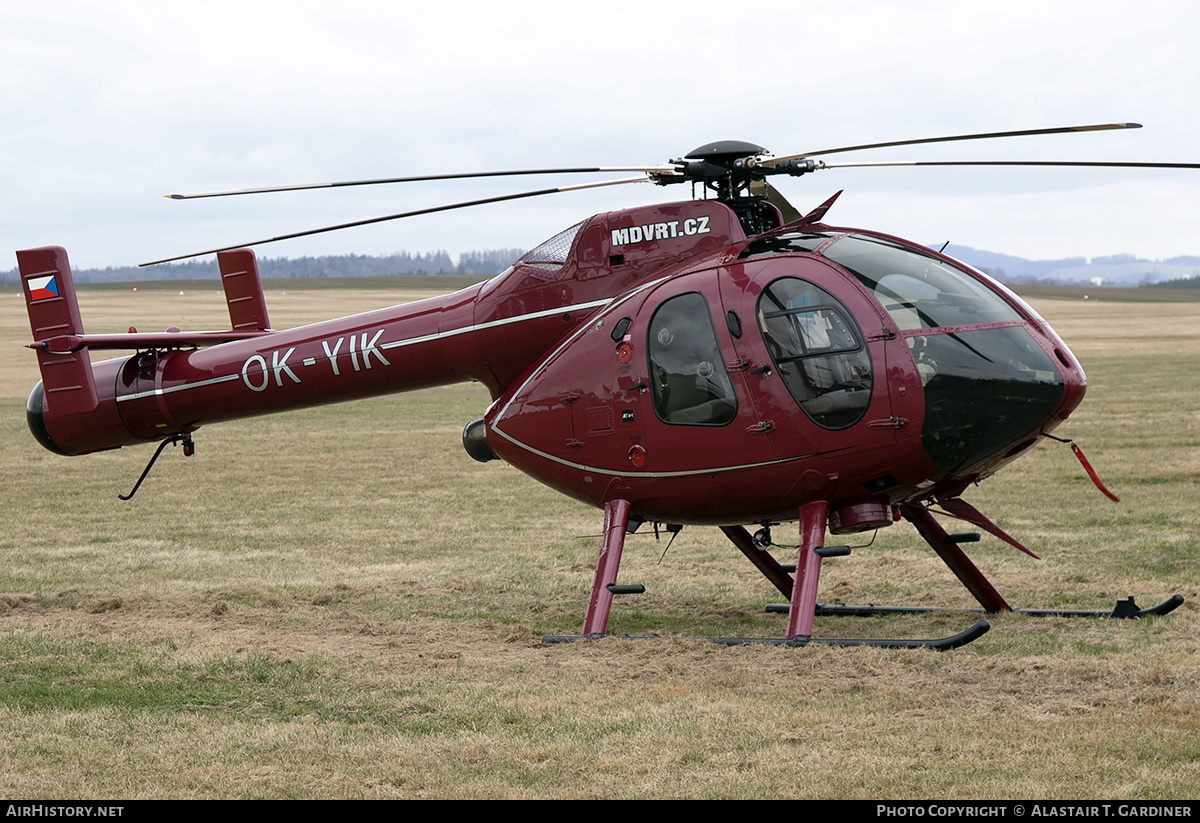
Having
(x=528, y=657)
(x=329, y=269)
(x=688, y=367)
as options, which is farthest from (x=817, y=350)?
(x=329, y=269)

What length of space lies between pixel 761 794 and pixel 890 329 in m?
3.46

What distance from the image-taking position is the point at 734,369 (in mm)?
8109

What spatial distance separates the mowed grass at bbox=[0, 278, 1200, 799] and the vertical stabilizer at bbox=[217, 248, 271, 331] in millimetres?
2402

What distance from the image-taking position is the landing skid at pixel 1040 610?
28.2 feet

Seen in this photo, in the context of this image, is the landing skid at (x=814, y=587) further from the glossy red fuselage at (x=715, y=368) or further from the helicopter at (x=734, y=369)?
the glossy red fuselage at (x=715, y=368)

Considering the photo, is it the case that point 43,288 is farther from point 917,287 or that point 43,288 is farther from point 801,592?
point 917,287

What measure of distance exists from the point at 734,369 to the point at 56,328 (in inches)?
237

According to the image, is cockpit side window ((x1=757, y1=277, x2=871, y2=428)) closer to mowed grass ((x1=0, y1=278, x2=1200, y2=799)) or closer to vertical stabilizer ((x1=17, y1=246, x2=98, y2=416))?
mowed grass ((x1=0, y1=278, x2=1200, y2=799))

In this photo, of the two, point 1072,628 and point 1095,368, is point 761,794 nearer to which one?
point 1072,628

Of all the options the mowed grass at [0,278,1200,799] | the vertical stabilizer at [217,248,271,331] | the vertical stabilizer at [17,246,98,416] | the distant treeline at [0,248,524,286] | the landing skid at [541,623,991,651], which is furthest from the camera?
the distant treeline at [0,248,524,286]

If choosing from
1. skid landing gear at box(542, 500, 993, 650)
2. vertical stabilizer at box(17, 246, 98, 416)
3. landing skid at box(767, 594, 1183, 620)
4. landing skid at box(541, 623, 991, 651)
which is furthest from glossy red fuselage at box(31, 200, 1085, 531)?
vertical stabilizer at box(17, 246, 98, 416)

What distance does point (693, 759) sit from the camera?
5.74 meters

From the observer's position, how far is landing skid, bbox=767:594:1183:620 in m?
8.60

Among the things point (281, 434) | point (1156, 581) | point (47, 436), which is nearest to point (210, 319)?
point (281, 434)
